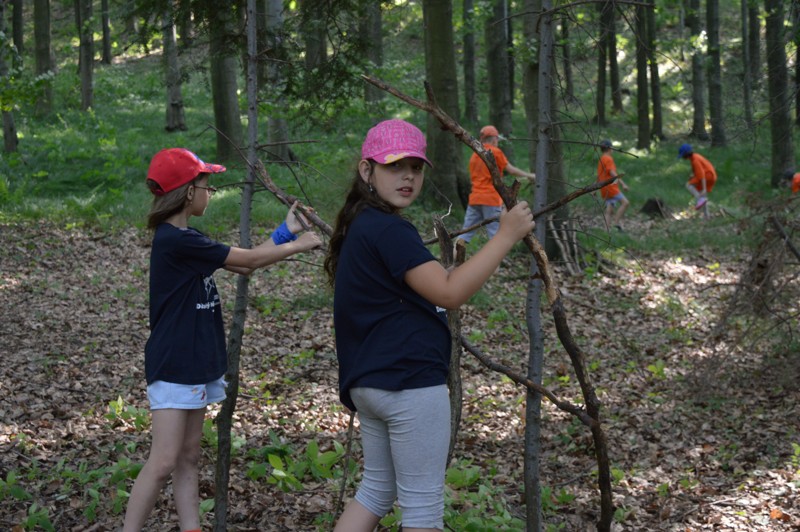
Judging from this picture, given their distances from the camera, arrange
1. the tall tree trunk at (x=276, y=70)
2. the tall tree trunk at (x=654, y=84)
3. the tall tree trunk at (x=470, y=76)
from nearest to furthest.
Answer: the tall tree trunk at (x=276, y=70)
the tall tree trunk at (x=654, y=84)
the tall tree trunk at (x=470, y=76)

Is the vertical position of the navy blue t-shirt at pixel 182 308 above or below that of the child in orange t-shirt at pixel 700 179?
below

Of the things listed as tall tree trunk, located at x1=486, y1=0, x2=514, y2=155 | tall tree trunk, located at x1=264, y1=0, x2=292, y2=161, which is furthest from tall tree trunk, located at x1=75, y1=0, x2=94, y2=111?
tall tree trunk, located at x1=486, y1=0, x2=514, y2=155

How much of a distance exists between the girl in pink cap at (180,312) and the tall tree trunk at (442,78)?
8704 mm

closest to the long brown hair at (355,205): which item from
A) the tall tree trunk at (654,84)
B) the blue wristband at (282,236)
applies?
the blue wristband at (282,236)

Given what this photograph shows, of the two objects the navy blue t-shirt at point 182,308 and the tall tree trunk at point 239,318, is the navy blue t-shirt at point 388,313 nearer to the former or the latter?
the navy blue t-shirt at point 182,308

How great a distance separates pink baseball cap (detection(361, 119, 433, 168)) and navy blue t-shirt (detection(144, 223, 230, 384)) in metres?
0.95

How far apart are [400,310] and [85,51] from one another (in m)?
20.5

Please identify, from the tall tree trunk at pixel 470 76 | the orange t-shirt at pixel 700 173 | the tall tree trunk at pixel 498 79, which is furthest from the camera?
the tall tree trunk at pixel 470 76

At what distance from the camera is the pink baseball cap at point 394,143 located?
2879 mm

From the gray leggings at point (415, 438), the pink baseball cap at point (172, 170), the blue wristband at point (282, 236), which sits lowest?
the gray leggings at point (415, 438)

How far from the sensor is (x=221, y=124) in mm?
15109

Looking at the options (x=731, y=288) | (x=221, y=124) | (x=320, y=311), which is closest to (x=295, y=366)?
(x=320, y=311)

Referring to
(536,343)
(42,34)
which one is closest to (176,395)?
(536,343)

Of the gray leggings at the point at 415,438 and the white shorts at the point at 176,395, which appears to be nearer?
the gray leggings at the point at 415,438
